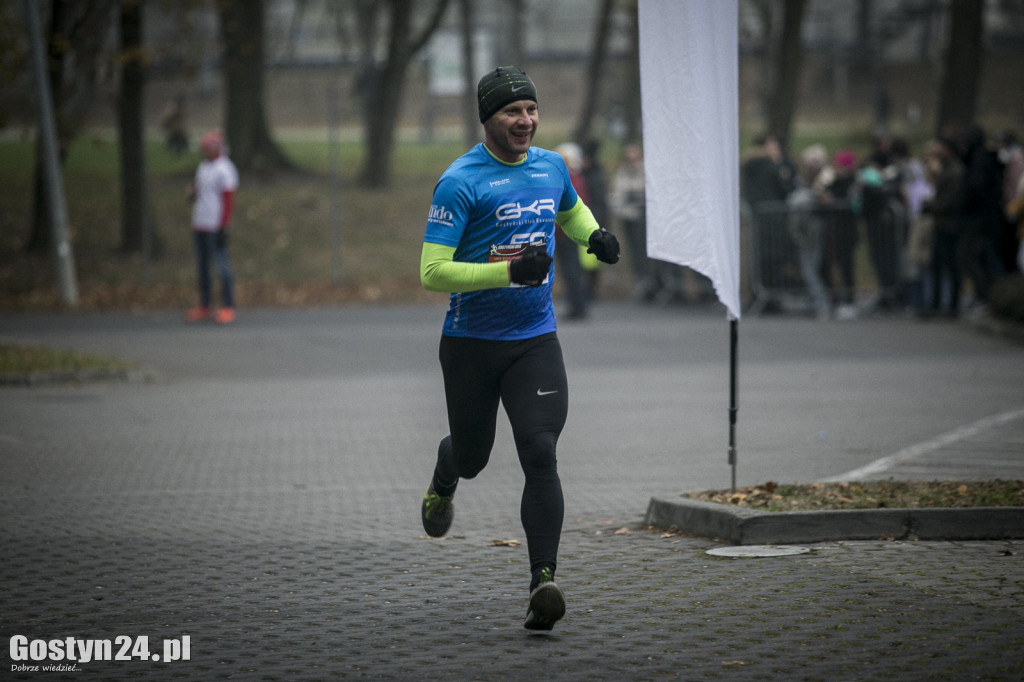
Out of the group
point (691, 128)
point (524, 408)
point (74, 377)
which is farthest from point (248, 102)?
point (524, 408)

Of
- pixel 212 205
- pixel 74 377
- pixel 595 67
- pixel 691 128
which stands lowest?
pixel 74 377

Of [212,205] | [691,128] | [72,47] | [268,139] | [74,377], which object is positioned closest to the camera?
[691,128]

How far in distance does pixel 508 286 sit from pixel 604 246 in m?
0.43

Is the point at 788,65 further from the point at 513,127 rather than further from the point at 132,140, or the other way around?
the point at 513,127

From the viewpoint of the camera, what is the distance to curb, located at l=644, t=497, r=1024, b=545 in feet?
23.2

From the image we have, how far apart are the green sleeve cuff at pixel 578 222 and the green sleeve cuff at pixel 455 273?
57cm

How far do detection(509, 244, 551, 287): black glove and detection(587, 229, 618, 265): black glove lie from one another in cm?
32

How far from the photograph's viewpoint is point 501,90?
19.4ft

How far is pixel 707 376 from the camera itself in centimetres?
1475

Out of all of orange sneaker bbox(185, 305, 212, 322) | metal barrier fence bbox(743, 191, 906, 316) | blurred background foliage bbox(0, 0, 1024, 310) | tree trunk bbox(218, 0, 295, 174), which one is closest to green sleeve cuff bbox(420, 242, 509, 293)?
metal barrier fence bbox(743, 191, 906, 316)

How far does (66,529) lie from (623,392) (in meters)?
6.66

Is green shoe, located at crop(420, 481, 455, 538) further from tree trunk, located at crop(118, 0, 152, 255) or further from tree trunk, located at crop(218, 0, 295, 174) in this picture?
tree trunk, located at crop(218, 0, 295, 174)

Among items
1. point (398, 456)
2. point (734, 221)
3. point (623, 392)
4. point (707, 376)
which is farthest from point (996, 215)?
point (734, 221)

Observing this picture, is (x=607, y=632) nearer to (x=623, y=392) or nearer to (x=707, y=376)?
(x=623, y=392)
